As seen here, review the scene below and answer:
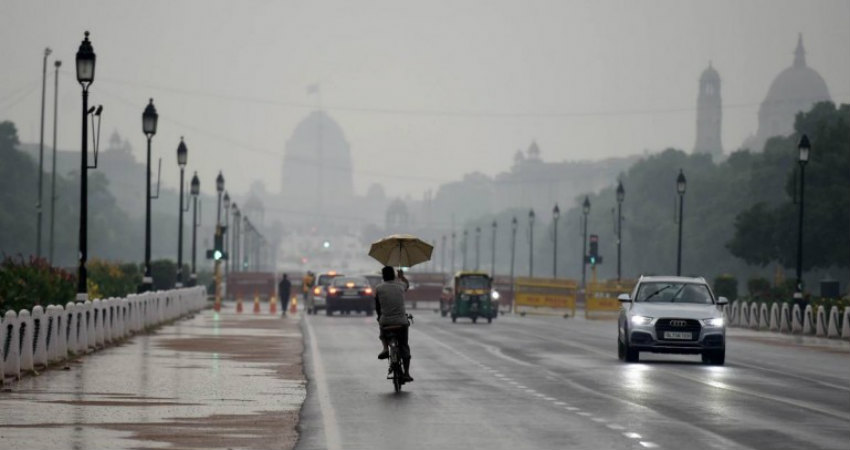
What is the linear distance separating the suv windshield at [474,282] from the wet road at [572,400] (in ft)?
76.0

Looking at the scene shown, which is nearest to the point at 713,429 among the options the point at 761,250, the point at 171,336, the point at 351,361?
the point at 351,361

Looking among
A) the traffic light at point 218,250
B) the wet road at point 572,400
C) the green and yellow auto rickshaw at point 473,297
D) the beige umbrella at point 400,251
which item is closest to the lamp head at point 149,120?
the wet road at point 572,400

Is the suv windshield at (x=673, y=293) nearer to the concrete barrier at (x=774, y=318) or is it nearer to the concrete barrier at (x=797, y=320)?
the concrete barrier at (x=797, y=320)

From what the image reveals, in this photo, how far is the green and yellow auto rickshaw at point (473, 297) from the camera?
6431cm

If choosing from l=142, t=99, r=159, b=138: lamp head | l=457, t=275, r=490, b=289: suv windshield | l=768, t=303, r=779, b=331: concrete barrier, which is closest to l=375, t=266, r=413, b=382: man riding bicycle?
l=142, t=99, r=159, b=138: lamp head

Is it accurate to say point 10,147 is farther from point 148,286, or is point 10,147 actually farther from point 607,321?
point 148,286

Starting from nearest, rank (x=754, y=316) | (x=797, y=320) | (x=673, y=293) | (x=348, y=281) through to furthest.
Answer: (x=673, y=293), (x=797, y=320), (x=754, y=316), (x=348, y=281)

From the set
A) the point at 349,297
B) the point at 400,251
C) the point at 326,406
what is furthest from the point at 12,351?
the point at 349,297

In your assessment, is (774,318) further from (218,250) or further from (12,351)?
(12,351)

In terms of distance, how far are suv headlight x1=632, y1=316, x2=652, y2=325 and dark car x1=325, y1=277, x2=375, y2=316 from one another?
38.1 metres

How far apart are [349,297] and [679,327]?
39.2m

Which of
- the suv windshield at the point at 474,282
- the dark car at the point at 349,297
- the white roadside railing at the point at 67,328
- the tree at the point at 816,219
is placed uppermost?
the tree at the point at 816,219

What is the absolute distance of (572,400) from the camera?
907 inches

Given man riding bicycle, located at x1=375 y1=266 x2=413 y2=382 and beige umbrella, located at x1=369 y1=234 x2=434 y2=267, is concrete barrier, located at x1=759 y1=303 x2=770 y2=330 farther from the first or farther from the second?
man riding bicycle, located at x1=375 y1=266 x2=413 y2=382
